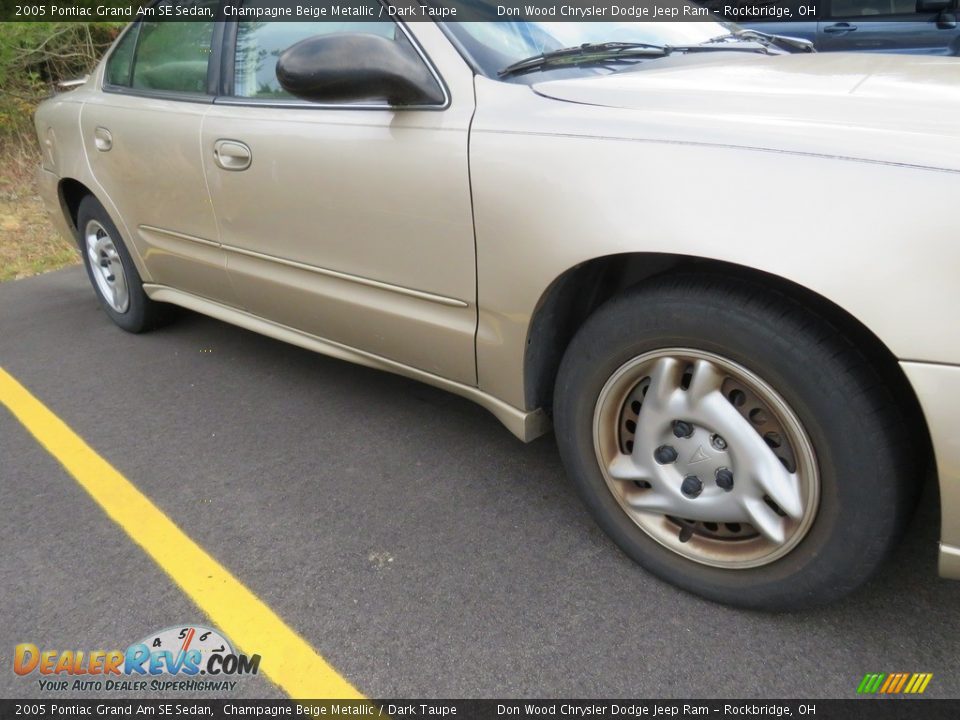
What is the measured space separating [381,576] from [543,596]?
44cm

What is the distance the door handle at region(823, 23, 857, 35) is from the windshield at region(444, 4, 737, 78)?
11.9ft

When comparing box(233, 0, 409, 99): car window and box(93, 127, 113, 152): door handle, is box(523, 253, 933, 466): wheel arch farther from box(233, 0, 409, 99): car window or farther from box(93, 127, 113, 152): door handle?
box(93, 127, 113, 152): door handle

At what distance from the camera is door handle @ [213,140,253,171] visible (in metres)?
2.61

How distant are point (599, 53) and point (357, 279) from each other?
0.99 metres

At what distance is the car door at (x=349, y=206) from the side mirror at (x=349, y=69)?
40 millimetres

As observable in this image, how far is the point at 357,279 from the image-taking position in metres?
2.43

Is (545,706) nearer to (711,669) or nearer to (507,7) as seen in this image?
(711,669)

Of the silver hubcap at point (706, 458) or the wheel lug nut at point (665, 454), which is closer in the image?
the silver hubcap at point (706, 458)

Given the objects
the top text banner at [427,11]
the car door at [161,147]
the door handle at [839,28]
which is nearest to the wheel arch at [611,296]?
the top text banner at [427,11]

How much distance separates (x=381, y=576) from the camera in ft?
6.93

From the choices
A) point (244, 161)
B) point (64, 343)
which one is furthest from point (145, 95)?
point (64, 343)

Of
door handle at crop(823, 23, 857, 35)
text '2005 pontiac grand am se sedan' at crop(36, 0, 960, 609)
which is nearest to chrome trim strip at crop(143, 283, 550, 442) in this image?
text '2005 pontiac grand am se sedan' at crop(36, 0, 960, 609)

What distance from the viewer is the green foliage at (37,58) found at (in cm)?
761

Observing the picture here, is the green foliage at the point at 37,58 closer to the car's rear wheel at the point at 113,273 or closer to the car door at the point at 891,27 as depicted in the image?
the car's rear wheel at the point at 113,273
